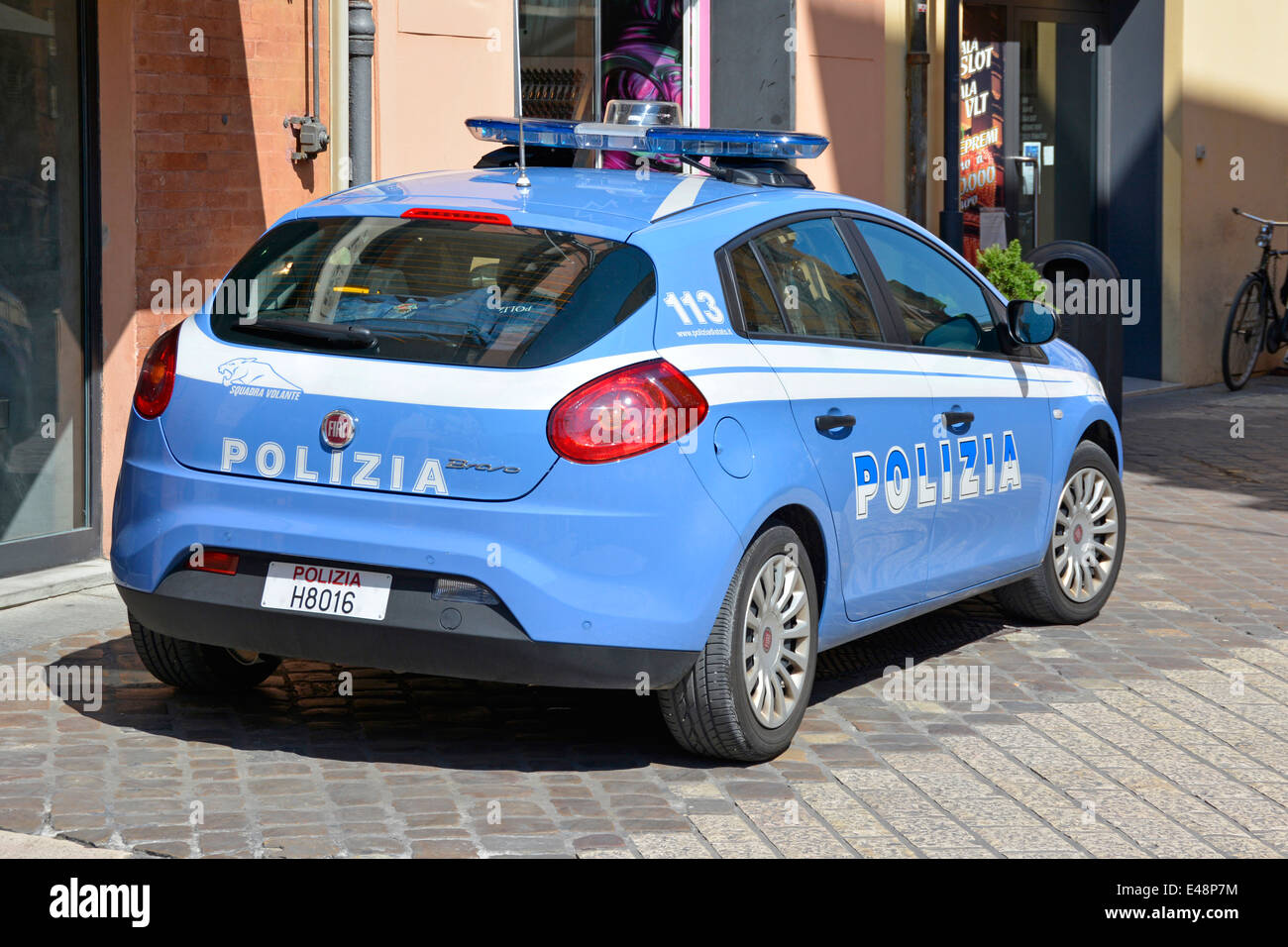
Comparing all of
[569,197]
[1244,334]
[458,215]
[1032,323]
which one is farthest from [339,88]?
[1244,334]

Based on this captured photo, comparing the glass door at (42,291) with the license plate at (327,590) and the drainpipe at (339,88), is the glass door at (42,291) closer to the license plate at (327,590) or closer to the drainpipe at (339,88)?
the drainpipe at (339,88)

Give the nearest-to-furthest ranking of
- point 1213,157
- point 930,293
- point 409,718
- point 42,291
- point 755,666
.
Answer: point 755,666, point 409,718, point 930,293, point 42,291, point 1213,157

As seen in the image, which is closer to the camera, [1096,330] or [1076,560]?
[1076,560]

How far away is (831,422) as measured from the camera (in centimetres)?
575

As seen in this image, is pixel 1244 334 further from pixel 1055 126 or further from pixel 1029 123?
pixel 1029 123

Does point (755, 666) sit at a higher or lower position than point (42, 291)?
lower

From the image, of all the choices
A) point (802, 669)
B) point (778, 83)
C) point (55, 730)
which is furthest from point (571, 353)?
point (778, 83)

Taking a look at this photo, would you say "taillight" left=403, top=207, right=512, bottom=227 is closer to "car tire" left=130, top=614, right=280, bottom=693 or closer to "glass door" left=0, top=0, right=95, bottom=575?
"car tire" left=130, top=614, right=280, bottom=693

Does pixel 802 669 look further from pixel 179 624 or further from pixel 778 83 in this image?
pixel 778 83

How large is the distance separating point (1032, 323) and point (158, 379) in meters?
3.23

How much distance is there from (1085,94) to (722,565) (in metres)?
12.9

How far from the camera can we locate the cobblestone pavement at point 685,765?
192 inches

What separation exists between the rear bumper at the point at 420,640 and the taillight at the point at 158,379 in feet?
1.69

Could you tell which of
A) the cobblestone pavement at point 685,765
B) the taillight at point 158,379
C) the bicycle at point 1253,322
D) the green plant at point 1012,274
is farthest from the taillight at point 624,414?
the bicycle at point 1253,322
